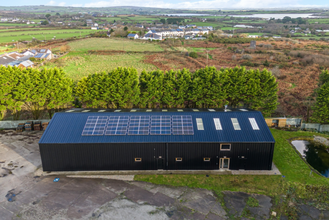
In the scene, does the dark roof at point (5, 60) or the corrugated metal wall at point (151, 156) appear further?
the dark roof at point (5, 60)

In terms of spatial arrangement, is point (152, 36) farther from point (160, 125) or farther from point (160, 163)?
point (160, 163)

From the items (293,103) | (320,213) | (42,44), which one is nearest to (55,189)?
(320,213)

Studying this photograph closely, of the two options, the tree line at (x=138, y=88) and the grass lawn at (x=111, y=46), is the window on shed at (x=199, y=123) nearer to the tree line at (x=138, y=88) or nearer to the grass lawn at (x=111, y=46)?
the tree line at (x=138, y=88)

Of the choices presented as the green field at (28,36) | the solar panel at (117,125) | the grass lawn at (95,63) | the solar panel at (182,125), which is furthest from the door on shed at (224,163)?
the green field at (28,36)

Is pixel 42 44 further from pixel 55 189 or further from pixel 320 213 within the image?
pixel 320 213

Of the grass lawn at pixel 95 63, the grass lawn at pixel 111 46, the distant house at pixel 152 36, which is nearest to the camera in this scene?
the grass lawn at pixel 95 63

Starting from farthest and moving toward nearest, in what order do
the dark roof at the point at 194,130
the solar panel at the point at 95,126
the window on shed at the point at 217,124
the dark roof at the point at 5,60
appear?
the dark roof at the point at 5,60 < the window on shed at the point at 217,124 < the solar panel at the point at 95,126 < the dark roof at the point at 194,130
